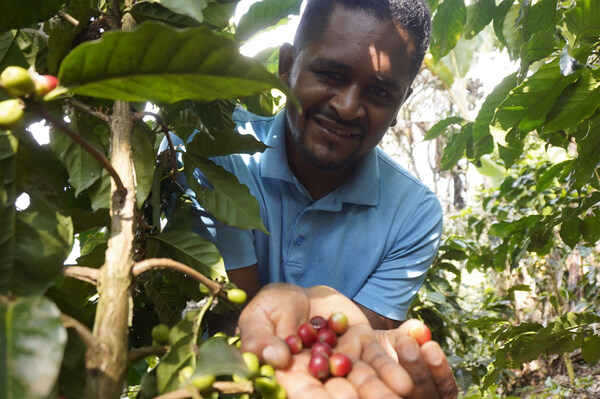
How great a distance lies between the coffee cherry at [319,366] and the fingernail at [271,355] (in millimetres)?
77

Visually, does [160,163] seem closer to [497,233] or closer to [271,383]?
[271,383]

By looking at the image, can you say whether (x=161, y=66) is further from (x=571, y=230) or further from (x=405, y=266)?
(x=571, y=230)

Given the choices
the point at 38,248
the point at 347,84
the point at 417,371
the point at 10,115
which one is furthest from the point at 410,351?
the point at 347,84

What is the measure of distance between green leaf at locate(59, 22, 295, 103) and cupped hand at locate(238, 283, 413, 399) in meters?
0.45

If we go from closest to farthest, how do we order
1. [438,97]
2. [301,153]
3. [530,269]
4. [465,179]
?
[301,153] < [530,269] < [465,179] < [438,97]

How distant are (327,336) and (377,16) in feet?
3.65

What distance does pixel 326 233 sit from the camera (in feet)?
6.44

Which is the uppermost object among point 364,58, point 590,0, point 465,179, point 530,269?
point 590,0

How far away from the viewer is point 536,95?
5.24ft

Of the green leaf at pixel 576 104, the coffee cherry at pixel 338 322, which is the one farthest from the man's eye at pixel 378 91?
the coffee cherry at pixel 338 322

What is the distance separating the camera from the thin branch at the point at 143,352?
2.41 ft

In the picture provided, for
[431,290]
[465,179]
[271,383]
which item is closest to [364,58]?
[271,383]

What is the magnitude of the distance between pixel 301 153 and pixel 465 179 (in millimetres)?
7121

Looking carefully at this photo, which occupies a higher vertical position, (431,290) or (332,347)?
(332,347)
